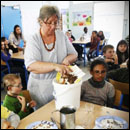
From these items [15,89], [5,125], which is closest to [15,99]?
[15,89]

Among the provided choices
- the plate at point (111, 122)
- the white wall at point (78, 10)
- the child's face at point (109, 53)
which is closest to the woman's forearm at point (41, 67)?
the plate at point (111, 122)

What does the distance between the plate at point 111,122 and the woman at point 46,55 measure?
454 mm

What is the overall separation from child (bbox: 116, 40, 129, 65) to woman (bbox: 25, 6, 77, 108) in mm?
1480

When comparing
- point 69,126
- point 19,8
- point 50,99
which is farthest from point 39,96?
point 19,8

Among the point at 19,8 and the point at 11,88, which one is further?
the point at 19,8

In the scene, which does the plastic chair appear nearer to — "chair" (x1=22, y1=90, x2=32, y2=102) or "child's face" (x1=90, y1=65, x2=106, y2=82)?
"chair" (x1=22, y1=90, x2=32, y2=102)

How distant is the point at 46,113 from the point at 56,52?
0.54 m

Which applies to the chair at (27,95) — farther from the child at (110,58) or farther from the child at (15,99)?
the child at (110,58)

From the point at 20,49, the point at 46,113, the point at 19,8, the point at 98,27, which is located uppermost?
the point at 19,8

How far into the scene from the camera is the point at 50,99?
1.52 m

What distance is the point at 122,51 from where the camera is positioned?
9.25ft

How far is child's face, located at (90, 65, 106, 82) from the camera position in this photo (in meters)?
1.72

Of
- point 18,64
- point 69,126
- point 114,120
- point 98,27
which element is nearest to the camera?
point 69,126

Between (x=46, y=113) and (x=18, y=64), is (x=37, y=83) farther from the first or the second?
(x=18, y=64)
